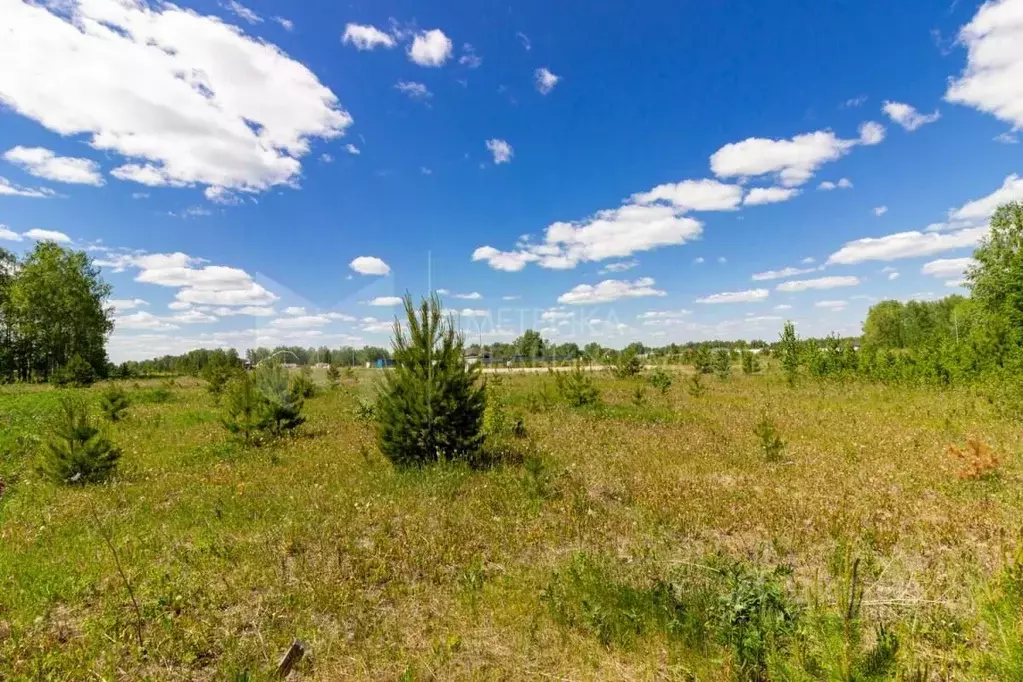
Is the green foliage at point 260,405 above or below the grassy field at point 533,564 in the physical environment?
above

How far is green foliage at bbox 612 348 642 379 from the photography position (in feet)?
109

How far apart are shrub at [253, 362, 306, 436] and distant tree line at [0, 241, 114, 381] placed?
42.6 meters

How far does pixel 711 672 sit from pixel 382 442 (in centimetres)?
768

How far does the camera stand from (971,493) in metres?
A: 7.62

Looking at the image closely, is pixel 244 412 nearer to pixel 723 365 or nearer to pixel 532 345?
pixel 723 365

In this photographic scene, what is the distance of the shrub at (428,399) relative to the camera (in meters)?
9.62

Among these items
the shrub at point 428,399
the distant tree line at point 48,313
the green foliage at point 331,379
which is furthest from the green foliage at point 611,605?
the distant tree line at point 48,313

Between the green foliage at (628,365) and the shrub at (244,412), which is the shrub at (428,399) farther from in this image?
the green foliage at (628,365)

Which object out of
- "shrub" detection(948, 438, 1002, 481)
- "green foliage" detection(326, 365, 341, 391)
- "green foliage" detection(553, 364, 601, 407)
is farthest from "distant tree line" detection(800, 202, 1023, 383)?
"green foliage" detection(326, 365, 341, 391)

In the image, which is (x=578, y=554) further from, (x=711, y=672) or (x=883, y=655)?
(x=883, y=655)

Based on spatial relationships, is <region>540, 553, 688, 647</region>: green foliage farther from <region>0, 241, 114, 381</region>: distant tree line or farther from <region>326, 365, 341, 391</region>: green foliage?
<region>0, 241, 114, 381</region>: distant tree line

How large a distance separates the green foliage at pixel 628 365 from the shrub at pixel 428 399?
977 inches

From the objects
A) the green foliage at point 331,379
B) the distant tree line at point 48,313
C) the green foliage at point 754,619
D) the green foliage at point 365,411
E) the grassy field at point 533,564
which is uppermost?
the distant tree line at point 48,313

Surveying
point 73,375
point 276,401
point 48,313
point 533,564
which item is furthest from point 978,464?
point 48,313
